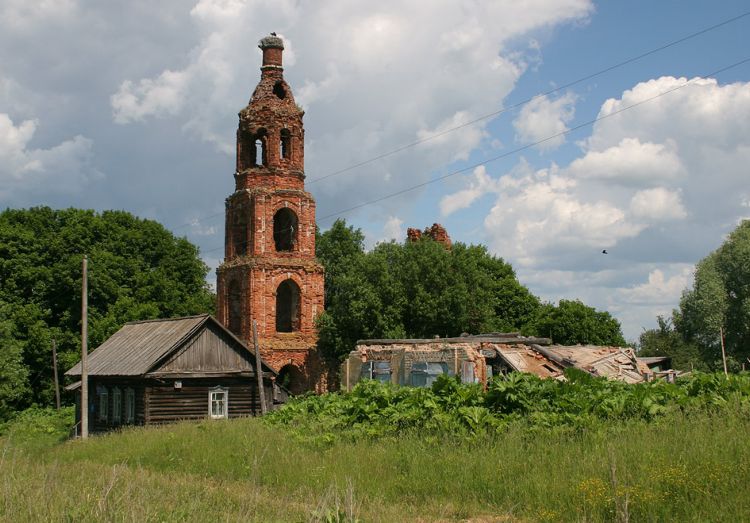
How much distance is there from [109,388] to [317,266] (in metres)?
12.8

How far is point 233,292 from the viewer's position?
40125 millimetres

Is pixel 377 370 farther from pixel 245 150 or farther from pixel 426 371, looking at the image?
pixel 245 150

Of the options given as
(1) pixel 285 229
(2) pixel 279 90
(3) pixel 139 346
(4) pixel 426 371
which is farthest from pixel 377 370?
(2) pixel 279 90

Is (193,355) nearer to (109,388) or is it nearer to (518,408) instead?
(109,388)

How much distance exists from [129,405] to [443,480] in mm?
19927

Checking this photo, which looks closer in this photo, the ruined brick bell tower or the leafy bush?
the leafy bush

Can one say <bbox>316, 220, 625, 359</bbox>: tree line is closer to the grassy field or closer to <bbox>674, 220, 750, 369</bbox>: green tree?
<bbox>674, 220, 750, 369</bbox>: green tree

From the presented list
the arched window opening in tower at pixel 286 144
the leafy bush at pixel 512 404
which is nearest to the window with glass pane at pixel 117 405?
the leafy bush at pixel 512 404

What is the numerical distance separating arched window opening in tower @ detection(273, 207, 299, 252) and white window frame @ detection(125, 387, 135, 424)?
13.1 meters

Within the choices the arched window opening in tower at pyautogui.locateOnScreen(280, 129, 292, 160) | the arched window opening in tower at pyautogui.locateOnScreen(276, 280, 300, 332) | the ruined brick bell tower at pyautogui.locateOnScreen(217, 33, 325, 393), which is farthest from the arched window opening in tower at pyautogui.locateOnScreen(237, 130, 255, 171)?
the arched window opening in tower at pyautogui.locateOnScreen(276, 280, 300, 332)

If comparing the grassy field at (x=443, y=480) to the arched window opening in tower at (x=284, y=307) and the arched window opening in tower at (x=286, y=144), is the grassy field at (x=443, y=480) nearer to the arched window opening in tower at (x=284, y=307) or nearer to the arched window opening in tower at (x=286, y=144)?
the arched window opening in tower at (x=284, y=307)

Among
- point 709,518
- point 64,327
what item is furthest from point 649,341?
point 709,518

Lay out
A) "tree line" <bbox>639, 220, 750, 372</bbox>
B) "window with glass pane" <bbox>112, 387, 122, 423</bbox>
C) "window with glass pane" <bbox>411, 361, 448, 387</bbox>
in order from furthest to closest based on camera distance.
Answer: "tree line" <bbox>639, 220, 750, 372</bbox> < "window with glass pane" <bbox>112, 387, 122, 423</bbox> < "window with glass pane" <bbox>411, 361, 448, 387</bbox>

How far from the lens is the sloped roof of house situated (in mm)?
28453
